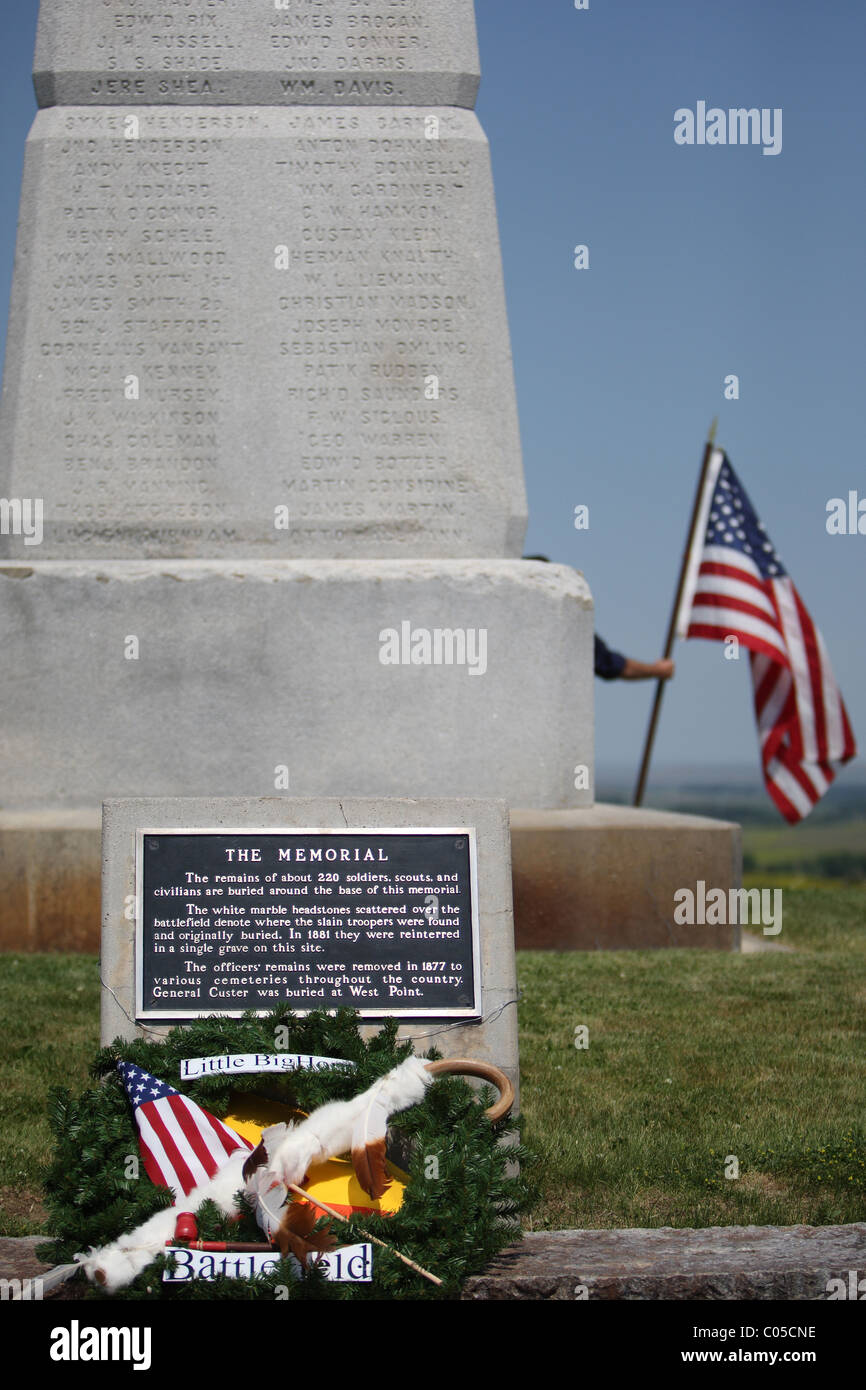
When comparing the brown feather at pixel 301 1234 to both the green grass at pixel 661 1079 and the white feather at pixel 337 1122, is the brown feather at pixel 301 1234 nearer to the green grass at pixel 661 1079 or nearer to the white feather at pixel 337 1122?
the white feather at pixel 337 1122

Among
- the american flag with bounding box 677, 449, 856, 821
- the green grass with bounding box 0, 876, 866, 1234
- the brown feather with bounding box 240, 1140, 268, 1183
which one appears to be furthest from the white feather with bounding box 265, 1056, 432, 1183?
the american flag with bounding box 677, 449, 856, 821

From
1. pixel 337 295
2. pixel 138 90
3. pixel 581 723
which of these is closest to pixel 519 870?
pixel 581 723

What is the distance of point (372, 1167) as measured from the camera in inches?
144

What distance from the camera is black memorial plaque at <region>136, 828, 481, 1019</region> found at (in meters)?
4.21

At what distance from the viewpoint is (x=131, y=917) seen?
14.0ft

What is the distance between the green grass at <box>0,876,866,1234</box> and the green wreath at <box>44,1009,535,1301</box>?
0.44 metres

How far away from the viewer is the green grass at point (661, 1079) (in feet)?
14.0

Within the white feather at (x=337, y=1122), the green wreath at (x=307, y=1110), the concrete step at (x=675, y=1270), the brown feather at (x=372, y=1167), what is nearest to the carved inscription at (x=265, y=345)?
the green wreath at (x=307, y=1110)

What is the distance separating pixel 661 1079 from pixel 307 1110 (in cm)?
190

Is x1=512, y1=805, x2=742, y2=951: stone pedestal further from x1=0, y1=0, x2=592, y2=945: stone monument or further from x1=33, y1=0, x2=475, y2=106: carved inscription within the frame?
x1=33, y1=0, x2=475, y2=106: carved inscription

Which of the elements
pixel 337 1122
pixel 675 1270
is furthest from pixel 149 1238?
pixel 675 1270

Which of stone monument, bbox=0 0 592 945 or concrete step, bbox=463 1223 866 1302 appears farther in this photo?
stone monument, bbox=0 0 592 945

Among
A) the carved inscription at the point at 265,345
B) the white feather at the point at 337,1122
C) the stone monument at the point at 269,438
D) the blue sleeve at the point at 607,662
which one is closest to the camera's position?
the white feather at the point at 337,1122

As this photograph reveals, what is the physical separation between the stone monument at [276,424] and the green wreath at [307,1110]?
3.78m
